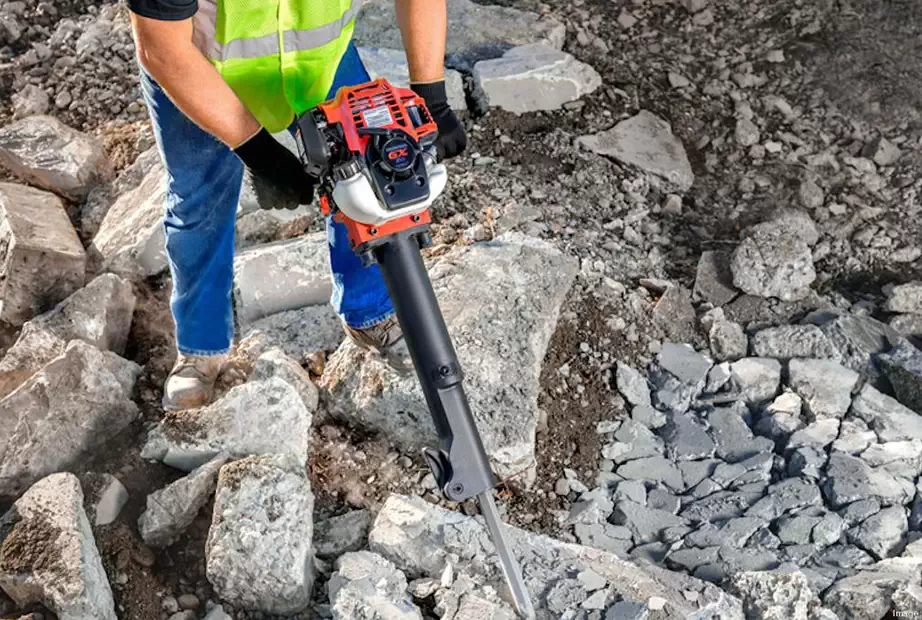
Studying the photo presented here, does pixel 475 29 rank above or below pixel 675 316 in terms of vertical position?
above

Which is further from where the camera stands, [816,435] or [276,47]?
[816,435]

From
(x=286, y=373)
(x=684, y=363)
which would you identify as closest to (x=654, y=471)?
(x=684, y=363)

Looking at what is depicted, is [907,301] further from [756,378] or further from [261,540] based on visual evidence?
[261,540]

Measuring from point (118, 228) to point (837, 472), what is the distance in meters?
2.37

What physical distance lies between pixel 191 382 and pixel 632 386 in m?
1.31

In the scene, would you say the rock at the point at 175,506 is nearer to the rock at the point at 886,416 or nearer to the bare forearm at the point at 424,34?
the bare forearm at the point at 424,34

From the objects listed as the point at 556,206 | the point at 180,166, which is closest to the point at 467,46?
the point at 556,206

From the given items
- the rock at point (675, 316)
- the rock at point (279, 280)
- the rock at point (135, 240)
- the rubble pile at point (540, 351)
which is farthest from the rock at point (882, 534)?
the rock at point (135, 240)

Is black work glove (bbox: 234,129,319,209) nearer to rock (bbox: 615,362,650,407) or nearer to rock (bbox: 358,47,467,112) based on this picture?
rock (bbox: 615,362,650,407)

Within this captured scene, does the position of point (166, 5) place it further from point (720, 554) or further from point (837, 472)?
point (837, 472)

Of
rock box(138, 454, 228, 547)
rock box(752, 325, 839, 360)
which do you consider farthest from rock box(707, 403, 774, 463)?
rock box(138, 454, 228, 547)

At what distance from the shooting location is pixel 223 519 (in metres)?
2.34

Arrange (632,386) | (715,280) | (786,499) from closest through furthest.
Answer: (786,499), (632,386), (715,280)

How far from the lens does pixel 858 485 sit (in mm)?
2730
